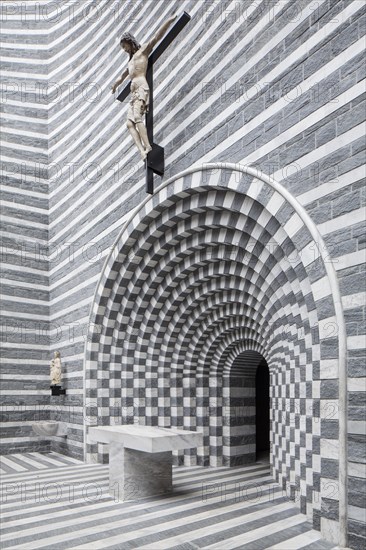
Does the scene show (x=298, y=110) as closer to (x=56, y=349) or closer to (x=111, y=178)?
(x=111, y=178)

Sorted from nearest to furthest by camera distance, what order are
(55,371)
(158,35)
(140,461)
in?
(140,461) → (158,35) → (55,371)

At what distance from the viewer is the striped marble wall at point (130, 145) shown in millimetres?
5273

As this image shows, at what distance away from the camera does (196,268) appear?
902 centimetres

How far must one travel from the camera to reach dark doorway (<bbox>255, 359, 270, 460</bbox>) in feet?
38.7

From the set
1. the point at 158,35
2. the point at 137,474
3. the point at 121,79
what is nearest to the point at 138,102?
the point at 121,79

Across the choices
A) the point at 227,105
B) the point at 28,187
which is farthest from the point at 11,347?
the point at 227,105

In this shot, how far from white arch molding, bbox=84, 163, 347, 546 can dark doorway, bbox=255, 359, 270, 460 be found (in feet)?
9.63

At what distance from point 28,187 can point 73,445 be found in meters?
5.94

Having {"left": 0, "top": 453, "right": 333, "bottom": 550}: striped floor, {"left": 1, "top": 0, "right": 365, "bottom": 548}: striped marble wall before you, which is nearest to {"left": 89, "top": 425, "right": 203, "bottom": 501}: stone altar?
{"left": 0, "top": 453, "right": 333, "bottom": 550}: striped floor

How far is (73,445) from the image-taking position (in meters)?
11.0

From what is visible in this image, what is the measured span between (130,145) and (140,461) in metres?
5.47

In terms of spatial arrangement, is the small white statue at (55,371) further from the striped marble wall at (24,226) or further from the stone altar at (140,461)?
the stone altar at (140,461)

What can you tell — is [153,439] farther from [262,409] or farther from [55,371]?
[262,409]

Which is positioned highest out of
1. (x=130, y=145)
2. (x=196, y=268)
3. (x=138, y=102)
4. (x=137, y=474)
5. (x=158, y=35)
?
(x=158, y=35)
